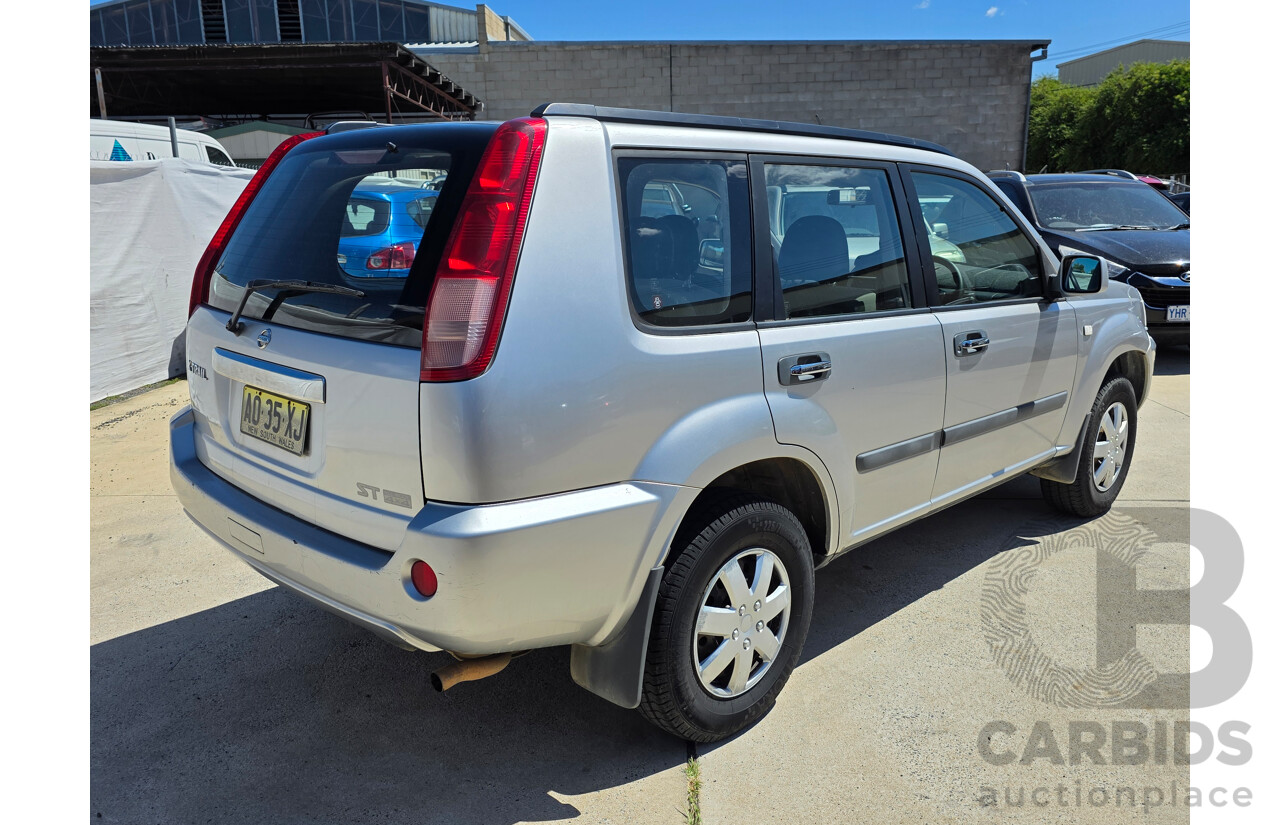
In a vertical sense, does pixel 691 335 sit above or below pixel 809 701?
above

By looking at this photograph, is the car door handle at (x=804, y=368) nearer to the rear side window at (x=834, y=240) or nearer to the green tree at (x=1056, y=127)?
the rear side window at (x=834, y=240)

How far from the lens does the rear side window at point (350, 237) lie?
2.15 meters

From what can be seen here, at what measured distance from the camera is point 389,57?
2127cm

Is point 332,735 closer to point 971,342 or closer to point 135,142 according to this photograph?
point 971,342

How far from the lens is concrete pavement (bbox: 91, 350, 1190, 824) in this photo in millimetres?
2443

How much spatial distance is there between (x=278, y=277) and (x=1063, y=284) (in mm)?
3189

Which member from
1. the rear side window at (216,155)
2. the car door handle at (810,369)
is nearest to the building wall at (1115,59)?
the rear side window at (216,155)

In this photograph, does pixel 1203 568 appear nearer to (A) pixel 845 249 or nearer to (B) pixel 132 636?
(A) pixel 845 249

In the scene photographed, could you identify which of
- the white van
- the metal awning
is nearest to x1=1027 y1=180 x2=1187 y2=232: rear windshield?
the white van

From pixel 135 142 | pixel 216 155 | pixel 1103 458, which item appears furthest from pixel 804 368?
pixel 216 155

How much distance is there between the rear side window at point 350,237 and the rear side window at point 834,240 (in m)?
1.04

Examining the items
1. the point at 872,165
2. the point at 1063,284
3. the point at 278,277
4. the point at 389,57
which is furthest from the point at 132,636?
the point at 389,57

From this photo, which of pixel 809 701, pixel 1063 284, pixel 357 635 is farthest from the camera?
pixel 1063 284

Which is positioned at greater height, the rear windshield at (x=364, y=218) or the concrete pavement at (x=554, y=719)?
the rear windshield at (x=364, y=218)
